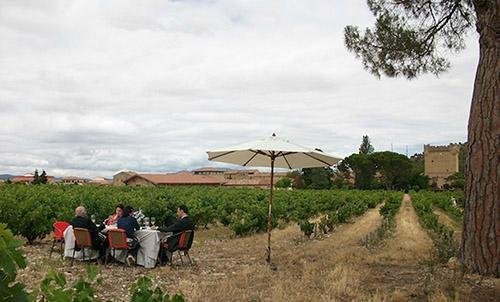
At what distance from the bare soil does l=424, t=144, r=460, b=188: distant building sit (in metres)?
85.8

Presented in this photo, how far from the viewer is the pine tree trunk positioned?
7258mm

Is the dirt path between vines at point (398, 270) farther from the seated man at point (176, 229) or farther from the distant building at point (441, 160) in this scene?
the distant building at point (441, 160)

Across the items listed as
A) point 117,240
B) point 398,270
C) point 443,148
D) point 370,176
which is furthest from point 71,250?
point 443,148

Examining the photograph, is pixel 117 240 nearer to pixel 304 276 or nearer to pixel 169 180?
pixel 304 276

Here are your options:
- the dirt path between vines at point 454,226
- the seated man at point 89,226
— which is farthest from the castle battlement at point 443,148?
the seated man at point 89,226

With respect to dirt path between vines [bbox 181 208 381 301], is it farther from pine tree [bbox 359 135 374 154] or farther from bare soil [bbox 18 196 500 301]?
pine tree [bbox 359 135 374 154]

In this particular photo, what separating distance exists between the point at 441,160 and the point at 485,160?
94.1 meters

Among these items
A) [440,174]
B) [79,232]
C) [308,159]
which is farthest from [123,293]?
[440,174]

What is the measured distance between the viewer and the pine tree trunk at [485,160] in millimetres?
7258

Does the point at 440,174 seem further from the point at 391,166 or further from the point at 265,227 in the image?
the point at 265,227

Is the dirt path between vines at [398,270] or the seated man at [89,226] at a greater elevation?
the seated man at [89,226]

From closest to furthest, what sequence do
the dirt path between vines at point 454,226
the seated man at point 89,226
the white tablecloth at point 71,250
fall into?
the seated man at point 89,226 → the white tablecloth at point 71,250 → the dirt path between vines at point 454,226

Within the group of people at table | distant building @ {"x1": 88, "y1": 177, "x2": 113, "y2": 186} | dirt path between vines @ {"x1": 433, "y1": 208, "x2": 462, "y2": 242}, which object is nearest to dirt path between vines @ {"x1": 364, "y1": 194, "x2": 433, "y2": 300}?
dirt path between vines @ {"x1": 433, "y1": 208, "x2": 462, "y2": 242}

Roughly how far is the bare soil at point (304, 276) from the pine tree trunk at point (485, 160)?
42 centimetres
